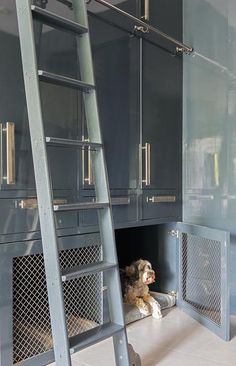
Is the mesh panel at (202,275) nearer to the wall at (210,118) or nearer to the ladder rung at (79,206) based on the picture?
the wall at (210,118)

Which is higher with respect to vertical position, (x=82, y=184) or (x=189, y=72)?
(x=189, y=72)

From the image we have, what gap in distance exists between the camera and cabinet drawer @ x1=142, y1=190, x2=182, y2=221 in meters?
2.67

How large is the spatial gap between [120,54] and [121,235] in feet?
5.01

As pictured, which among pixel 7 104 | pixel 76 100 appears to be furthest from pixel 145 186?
pixel 7 104

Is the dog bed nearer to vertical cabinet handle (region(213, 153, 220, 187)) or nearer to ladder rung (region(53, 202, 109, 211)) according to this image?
vertical cabinet handle (region(213, 153, 220, 187))

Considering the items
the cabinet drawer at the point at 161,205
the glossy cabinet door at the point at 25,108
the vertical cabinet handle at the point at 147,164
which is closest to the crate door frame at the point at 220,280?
the cabinet drawer at the point at 161,205

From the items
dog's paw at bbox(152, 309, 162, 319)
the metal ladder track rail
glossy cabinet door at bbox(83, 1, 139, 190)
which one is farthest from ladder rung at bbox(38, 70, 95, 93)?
dog's paw at bbox(152, 309, 162, 319)

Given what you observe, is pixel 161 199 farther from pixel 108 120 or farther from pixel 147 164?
pixel 108 120

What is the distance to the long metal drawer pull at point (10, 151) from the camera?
1.80 meters

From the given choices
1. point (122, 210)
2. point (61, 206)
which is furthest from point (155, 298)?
point (61, 206)

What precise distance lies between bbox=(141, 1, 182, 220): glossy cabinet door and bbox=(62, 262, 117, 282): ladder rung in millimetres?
887

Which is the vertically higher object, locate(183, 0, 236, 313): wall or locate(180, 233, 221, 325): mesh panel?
locate(183, 0, 236, 313): wall

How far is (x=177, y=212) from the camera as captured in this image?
3.00m

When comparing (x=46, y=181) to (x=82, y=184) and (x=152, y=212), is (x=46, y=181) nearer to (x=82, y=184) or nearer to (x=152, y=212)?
(x=82, y=184)
